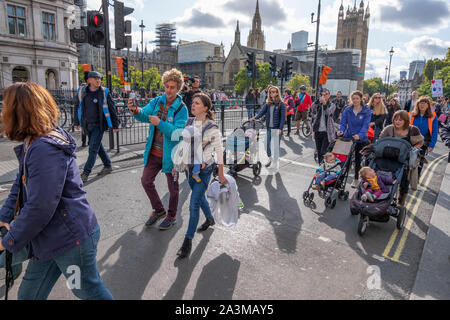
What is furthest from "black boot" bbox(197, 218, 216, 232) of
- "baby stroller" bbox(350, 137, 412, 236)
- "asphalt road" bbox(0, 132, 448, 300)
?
"baby stroller" bbox(350, 137, 412, 236)

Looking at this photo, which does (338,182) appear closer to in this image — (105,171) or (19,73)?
(105,171)

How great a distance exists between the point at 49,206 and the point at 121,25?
8.24 metres

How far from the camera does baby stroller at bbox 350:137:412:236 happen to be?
433 centimetres

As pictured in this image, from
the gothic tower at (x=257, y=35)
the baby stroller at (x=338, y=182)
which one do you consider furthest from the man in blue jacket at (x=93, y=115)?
the gothic tower at (x=257, y=35)

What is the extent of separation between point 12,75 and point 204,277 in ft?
111

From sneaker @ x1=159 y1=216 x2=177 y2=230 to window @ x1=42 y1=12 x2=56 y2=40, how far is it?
3368 centimetres

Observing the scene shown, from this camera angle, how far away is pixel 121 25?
866 cm

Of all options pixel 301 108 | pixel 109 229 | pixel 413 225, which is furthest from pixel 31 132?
pixel 301 108

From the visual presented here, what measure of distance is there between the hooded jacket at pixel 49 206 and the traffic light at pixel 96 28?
287 inches

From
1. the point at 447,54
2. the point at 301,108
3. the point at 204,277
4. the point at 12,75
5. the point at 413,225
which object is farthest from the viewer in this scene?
the point at 447,54

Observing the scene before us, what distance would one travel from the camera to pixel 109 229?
4352 millimetres

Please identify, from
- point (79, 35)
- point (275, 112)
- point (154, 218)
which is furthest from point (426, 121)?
point (79, 35)

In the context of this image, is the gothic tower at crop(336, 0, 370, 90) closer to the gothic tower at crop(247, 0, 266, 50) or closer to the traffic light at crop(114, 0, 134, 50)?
the gothic tower at crop(247, 0, 266, 50)
